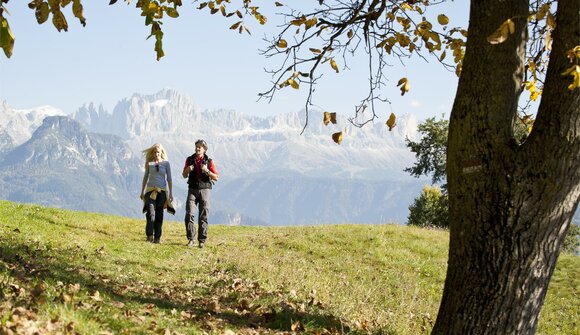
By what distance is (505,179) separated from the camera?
17.4 feet

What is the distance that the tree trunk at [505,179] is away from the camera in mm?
5160

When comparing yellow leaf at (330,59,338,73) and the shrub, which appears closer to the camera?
yellow leaf at (330,59,338,73)

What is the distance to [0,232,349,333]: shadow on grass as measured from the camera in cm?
729

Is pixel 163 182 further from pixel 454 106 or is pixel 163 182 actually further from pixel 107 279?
pixel 454 106

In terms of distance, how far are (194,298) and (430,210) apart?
45.8 metres

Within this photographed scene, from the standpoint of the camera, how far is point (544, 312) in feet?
50.4

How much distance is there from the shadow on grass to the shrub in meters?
43.3

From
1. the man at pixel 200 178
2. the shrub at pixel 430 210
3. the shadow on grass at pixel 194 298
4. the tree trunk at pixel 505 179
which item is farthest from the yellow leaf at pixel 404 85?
the shrub at pixel 430 210

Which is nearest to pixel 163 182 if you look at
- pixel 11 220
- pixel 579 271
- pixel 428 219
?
pixel 11 220

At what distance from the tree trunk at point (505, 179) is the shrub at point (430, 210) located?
46.3 meters

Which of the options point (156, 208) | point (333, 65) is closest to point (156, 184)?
point (156, 208)

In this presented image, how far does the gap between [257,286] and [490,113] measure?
6.20 meters

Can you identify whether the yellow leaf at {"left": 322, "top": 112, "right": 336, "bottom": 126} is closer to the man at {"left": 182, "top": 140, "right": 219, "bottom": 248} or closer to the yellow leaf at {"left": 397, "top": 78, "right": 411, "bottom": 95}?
the yellow leaf at {"left": 397, "top": 78, "right": 411, "bottom": 95}

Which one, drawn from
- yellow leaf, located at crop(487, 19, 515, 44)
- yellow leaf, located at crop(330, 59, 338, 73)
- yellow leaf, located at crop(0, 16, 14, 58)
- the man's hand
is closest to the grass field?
yellow leaf, located at crop(0, 16, 14, 58)
